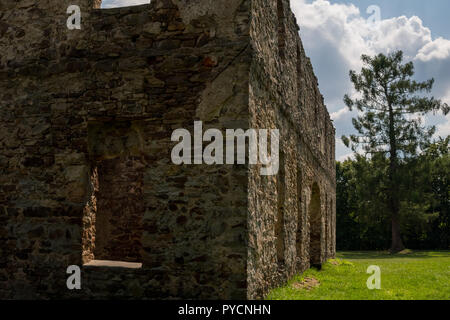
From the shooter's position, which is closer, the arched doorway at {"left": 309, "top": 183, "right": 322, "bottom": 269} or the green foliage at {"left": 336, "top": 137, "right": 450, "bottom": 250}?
the arched doorway at {"left": 309, "top": 183, "right": 322, "bottom": 269}

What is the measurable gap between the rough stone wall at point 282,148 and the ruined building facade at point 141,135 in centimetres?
7

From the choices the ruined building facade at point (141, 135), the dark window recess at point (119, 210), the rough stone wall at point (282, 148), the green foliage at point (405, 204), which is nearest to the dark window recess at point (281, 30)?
the rough stone wall at point (282, 148)

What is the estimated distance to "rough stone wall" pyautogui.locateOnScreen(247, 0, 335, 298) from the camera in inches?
269

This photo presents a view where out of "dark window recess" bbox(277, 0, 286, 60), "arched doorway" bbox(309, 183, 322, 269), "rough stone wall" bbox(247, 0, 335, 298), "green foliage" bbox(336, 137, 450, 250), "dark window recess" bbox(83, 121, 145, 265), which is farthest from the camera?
"green foliage" bbox(336, 137, 450, 250)

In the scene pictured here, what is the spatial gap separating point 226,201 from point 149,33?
3.00m

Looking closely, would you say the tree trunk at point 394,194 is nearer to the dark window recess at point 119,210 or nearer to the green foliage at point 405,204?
the green foliage at point 405,204

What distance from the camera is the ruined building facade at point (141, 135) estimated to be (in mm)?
6340

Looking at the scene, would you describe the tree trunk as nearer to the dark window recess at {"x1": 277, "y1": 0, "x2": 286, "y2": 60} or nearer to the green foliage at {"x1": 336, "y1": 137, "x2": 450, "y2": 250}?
the green foliage at {"x1": 336, "y1": 137, "x2": 450, "y2": 250}

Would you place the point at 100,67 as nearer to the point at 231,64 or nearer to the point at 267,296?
the point at 231,64

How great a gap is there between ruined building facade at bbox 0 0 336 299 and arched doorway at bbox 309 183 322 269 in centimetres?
645

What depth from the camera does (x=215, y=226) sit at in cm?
627

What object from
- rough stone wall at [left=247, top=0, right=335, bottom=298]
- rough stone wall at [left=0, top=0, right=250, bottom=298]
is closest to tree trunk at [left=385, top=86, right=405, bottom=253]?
rough stone wall at [left=247, top=0, right=335, bottom=298]

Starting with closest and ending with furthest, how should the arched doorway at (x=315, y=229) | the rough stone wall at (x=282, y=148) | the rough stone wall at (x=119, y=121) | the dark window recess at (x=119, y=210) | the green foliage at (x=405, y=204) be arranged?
1. the rough stone wall at (x=119, y=121)
2. the rough stone wall at (x=282, y=148)
3. the dark window recess at (x=119, y=210)
4. the arched doorway at (x=315, y=229)
5. the green foliage at (x=405, y=204)
